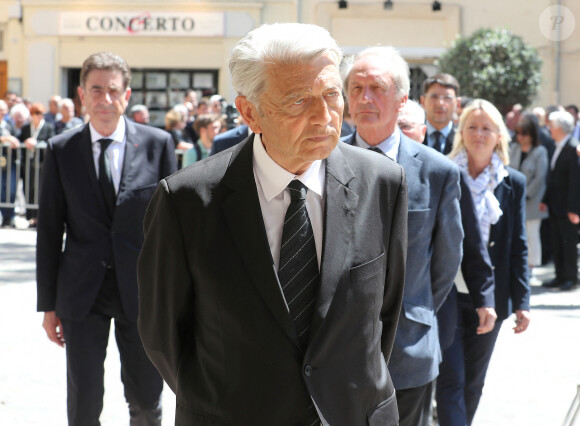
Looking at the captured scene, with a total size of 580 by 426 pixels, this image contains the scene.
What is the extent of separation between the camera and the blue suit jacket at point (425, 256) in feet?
13.2

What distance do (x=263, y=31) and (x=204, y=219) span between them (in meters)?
0.55

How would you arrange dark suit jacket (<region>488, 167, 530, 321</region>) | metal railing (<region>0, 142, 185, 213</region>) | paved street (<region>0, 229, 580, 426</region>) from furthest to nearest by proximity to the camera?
1. metal railing (<region>0, 142, 185, 213</region>)
2. paved street (<region>0, 229, 580, 426</region>)
3. dark suit jacket (<region>488, 167, 530, 321</region>)

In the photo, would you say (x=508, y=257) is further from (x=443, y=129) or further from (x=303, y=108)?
(x=303, y=108)

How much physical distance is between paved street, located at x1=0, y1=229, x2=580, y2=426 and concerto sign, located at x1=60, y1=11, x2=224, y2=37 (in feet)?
56.7

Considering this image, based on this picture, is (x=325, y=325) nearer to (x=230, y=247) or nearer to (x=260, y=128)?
(x=230, y=247)

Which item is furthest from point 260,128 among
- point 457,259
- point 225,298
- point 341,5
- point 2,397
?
point 341,5

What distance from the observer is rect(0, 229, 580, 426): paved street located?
6320 mm

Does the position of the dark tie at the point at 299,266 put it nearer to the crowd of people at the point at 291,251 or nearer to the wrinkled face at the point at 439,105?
the crowd of people at the point at 291,251

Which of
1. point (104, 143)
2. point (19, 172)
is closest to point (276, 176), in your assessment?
point (104, 143)

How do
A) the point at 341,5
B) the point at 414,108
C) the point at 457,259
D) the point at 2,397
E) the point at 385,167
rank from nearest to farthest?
the point at 385,167 < the point at 457,259 < the point at 414,108 < the point at 2,397 < the point at 341,5

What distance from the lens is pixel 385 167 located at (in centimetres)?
298

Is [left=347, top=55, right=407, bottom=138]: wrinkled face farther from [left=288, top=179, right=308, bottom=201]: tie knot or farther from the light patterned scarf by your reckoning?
[left=288, top=179, right=308, bottom=201]: tie knot

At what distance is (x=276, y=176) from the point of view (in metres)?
2.81

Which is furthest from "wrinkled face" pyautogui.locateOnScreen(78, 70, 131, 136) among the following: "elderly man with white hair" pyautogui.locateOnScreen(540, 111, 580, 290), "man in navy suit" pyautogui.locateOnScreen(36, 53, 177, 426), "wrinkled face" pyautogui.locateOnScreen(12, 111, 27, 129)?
"wrinkled face" pyautogui.locateOnScreen(12, 111, 27, 129)
